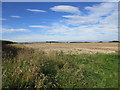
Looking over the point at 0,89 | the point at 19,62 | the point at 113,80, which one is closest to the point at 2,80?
the point at 0,89

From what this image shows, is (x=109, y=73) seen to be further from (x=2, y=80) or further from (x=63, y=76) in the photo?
(x=2, y=80)

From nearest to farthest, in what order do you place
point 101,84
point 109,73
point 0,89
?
1. point 0,89
2. point 101,84
3. point 109,73

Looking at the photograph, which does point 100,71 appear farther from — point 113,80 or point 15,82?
point 15,82

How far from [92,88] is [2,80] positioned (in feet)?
8.96

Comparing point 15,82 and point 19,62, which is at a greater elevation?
point 19,62

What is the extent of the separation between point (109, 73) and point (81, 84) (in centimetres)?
236

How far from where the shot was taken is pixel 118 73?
717 centimetres

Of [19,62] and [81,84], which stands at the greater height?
[19,62]

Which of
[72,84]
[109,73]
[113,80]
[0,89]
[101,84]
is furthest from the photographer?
[109,73]

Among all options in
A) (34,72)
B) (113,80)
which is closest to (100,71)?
(113,80)

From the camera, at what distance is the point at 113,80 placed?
20.3 ft

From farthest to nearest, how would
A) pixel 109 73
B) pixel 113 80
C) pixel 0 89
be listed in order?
pixel 109 73
pixel 113 80
pixel 0 89

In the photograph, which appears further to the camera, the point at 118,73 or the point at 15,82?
the point at 118,73

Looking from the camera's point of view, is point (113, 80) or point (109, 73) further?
point (109, 73)
